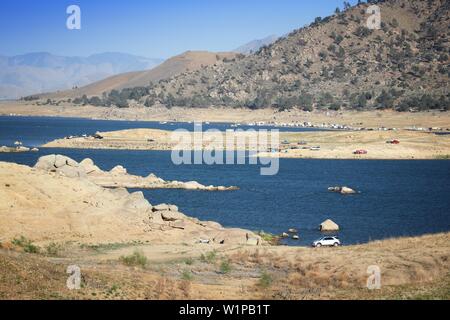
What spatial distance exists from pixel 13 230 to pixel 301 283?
18622mm

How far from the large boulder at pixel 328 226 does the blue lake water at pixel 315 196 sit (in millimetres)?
675

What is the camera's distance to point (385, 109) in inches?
7249

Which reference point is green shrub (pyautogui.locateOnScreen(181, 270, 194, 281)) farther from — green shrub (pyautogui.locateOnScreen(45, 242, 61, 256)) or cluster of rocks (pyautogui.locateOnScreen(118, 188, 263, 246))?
cluster of rocks (pyautogui.locateOnScreen(118, 188, 263, 246))

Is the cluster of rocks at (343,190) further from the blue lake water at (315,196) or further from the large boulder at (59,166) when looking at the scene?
the large boulder at (59,166)

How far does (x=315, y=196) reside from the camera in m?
67.7

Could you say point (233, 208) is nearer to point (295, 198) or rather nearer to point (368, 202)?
point (295, 198)

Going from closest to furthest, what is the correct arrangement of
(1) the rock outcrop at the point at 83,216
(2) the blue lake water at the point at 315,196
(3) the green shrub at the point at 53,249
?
(3) the green shrub at the point at 53,249 < (1) the rock outcrop at the point at 83,216 < (2) the blue lake water at the point at 315,196
